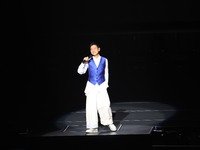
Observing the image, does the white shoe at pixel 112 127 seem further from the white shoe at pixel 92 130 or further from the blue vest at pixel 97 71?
the blue vest at pixel 97 71

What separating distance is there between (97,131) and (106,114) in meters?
0.22

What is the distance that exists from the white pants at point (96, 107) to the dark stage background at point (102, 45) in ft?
7.67

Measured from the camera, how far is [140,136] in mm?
6262

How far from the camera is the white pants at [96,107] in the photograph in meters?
6.57

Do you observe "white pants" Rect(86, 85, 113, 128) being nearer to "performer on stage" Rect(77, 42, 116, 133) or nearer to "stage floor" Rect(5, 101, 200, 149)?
"performer on stage" Rect(77, 42, 116, 133)

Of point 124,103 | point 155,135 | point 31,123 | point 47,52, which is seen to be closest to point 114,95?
point 124,103

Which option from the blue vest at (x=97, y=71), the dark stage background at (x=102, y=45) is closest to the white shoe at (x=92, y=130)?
the blue vest at (x=97, y=71)

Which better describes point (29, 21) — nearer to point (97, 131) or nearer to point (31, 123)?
point (31, 123)

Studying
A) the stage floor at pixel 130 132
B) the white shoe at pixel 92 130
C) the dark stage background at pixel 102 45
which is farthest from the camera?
the dark stage background at pixel 102 45

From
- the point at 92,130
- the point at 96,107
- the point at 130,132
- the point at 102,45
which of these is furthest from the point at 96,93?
the point at 102,45

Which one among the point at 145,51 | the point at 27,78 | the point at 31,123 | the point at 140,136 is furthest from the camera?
the point at 145,51

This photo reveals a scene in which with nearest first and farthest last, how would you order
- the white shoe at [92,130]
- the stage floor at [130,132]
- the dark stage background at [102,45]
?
the stage floor at [130,132] → the white shoe at [92,130] → the dark stage background at [102,45]

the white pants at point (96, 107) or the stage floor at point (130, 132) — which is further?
the white pants at point (96, 107)

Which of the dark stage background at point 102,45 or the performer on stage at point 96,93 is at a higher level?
the dark stage background at point 102,45
